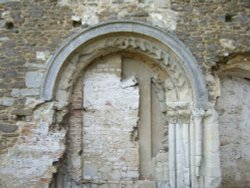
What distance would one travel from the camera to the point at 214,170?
242 inches

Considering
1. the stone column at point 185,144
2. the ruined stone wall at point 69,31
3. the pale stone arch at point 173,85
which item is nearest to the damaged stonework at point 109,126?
the pale stone arch at point 173,85

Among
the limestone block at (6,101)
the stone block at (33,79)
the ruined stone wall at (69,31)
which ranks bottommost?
the limestone block at (6,101)

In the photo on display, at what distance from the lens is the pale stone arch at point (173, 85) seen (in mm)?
6199

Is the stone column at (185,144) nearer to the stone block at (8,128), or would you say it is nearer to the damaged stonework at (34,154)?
the damaged stonework at (34,154)

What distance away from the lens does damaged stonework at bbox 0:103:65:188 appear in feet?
20.2

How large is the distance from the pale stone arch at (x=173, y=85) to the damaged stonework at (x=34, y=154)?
1.03 ft

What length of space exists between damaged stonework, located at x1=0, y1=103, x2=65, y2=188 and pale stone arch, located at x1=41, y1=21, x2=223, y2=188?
12.4 inches

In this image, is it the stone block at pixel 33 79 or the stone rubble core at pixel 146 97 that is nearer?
the stone rubble core at pixel 146 97

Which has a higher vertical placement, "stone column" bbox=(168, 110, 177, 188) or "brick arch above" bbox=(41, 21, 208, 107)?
"brick arch above" bbox=(41, 21, 208, 107)

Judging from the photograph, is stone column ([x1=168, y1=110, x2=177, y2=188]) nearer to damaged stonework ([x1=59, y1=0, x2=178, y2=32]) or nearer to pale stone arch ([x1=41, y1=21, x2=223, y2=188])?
pale stone arch ([x1=41, y1=21, x2=223, y2=188])

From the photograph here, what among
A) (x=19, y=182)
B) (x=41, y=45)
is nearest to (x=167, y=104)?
(x=41, y=45)

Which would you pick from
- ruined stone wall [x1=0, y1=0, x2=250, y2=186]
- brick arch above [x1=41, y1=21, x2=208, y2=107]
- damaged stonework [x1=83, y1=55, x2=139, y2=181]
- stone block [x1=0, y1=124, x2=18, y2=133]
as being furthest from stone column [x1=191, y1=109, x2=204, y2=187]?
stone block [x1=0, y1=124, x2=18, y2=133]

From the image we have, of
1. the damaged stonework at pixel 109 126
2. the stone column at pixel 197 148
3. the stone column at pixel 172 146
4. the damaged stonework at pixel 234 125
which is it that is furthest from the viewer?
the damaged stonework at pixel 234 125

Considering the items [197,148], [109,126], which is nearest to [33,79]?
[109,126]
